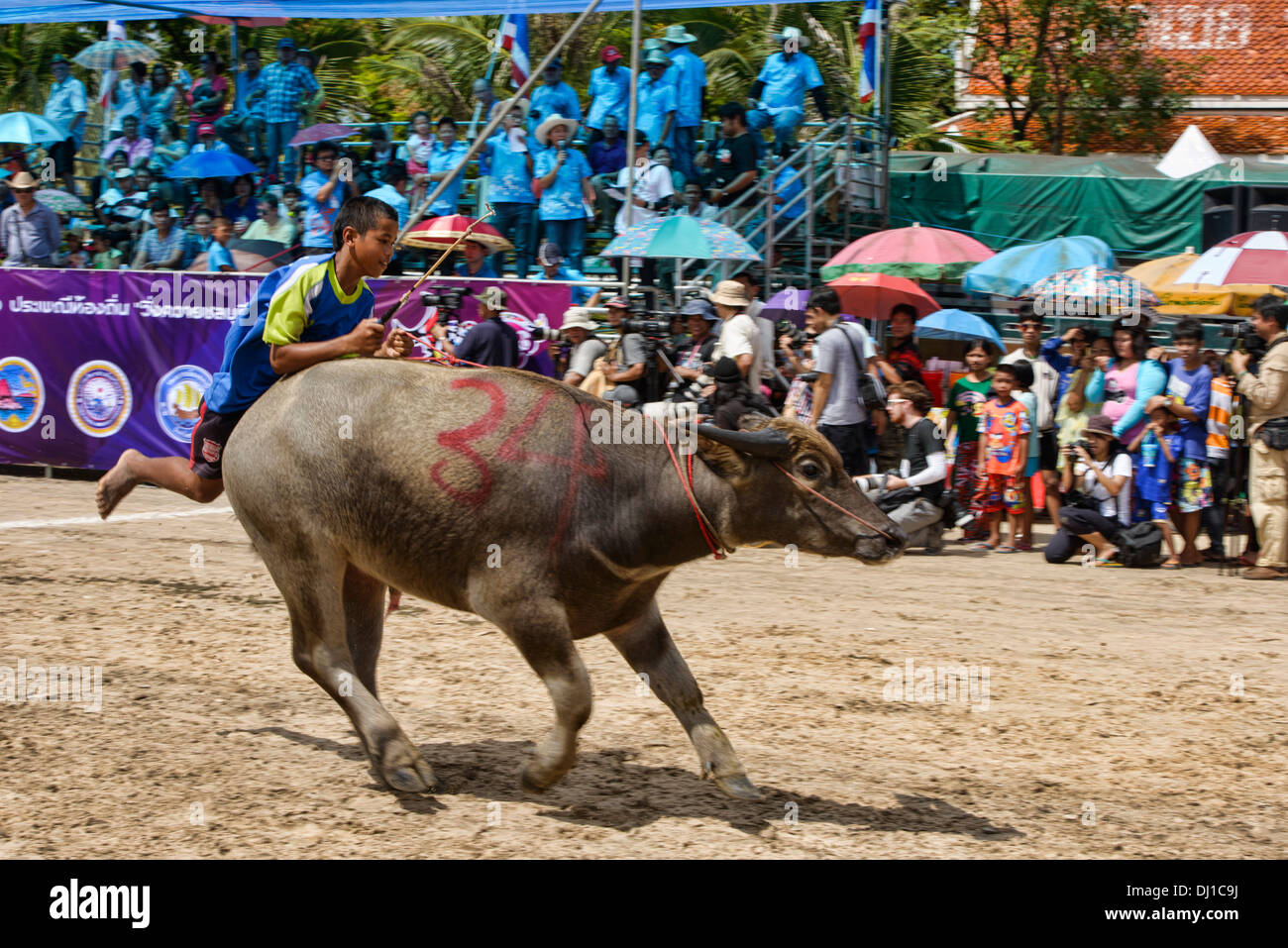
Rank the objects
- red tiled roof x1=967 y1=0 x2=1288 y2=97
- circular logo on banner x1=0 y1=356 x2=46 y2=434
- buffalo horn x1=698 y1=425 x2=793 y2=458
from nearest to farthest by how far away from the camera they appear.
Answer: buffalo horn x1=698 y1=425 x2=793 y2=458
circular logo on banner x1=0 y1=356 x2=46 y2=434
red tiled roof x1=967 y1=0 x2=1288 y2=97

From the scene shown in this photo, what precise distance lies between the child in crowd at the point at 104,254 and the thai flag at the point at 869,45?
30.8ft

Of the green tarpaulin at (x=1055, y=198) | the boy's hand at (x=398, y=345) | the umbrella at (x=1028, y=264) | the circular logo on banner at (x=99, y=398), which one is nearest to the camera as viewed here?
the boy's hand at (x=398, y=345)

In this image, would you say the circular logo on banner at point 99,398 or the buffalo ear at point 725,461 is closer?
the buffalo ear at point 725,461

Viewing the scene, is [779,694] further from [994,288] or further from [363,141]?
[363,141]

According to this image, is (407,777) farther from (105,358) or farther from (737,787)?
(105,358)

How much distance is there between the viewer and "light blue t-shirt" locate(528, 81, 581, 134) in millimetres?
15625

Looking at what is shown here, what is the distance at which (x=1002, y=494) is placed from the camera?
1164 centimetres

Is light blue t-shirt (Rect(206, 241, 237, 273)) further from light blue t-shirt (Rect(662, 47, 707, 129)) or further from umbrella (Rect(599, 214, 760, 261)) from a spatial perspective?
light blue t-shirt (Rect(662, 47, 707, 129))

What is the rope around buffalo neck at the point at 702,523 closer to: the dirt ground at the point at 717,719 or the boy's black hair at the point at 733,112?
the dirt ground at the point at 717,719

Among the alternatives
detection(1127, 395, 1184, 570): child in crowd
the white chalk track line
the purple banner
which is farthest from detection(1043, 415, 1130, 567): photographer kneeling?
the purple banner

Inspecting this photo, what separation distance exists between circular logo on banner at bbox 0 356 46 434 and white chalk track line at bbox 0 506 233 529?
3126mm

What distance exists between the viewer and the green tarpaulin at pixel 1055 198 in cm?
1722

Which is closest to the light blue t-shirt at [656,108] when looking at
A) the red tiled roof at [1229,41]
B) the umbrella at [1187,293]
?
the umbrella at [1187,293]

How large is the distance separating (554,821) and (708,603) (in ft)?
13.3
